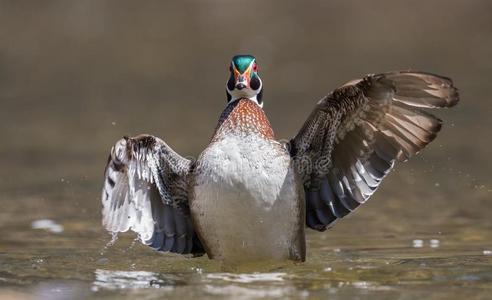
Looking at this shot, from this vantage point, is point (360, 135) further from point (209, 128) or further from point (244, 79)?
point (209, 128)

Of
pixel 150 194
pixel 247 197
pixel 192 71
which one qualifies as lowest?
pixel 247 197

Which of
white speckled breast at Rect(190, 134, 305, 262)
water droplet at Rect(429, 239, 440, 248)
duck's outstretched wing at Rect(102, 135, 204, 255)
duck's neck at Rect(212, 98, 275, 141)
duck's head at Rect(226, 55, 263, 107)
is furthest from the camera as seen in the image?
water droplet at Rect(429, 239, 440, 248)

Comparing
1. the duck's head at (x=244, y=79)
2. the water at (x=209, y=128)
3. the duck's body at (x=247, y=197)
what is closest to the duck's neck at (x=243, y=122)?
the duck's body at (x=247, y=197)

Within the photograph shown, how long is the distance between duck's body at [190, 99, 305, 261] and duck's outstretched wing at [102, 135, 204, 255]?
18.2 inches

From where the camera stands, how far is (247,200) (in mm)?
9008

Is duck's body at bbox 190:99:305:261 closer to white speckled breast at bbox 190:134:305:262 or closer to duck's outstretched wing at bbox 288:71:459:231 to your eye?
white speckled breast at bbox 190:134:305:262

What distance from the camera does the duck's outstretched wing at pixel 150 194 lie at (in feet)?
31.3

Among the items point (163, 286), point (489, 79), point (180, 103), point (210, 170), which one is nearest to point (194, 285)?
point (163, 286)

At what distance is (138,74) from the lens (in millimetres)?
22344

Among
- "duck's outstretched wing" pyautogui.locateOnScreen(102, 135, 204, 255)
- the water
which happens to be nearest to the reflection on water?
the water

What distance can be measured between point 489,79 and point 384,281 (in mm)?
12383

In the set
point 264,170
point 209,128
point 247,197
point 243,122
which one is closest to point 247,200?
point 247,197

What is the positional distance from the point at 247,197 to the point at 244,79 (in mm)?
1141

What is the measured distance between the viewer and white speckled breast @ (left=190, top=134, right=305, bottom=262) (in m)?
9.02
